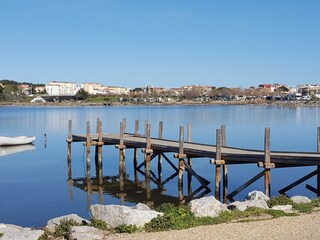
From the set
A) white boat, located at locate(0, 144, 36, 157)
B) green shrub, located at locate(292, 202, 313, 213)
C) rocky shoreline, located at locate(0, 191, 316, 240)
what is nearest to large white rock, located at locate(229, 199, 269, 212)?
rocky shoreline, located at locate(0, 191, 316, 240)

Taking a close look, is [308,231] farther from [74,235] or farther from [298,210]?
[74,235]

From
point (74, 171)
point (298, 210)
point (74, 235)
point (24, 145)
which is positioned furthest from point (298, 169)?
point (24, 145)

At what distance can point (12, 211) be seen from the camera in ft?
63.5

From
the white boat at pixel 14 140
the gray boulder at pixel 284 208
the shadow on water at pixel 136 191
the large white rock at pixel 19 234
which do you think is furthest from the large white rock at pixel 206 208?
the white boat at pixel 14 140

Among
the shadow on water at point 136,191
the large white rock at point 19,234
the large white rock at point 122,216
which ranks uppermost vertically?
the large white rock at point 122,216

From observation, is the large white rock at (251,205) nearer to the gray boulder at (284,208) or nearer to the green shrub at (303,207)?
the gray boulder at (284,208)

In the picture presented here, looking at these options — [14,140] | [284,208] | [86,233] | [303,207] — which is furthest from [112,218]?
[14,140]

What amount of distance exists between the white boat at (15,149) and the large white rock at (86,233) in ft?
97.5

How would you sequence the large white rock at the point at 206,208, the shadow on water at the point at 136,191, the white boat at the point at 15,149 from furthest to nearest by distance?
the white boat at the point at 15,149 → the shadow on water at the point at 136,191 → the large white rock at the point at 206,208

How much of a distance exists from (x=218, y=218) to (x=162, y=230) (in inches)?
65.4

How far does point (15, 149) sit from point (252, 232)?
114ft

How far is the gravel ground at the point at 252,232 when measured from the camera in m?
10.7

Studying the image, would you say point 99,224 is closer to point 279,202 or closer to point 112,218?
point 112,218

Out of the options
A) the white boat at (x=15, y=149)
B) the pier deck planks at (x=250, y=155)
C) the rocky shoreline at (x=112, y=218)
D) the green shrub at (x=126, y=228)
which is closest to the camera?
the rocky shoreline at (x=112, y=218)
